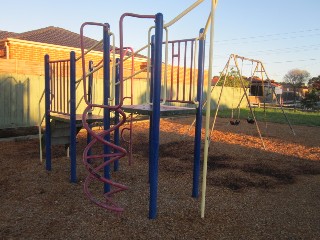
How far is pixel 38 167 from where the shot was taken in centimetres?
601

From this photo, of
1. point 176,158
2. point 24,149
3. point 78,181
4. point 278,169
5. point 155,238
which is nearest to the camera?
point 155,238

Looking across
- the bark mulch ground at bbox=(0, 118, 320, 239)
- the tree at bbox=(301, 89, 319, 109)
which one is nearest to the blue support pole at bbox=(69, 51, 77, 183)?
the bark mulch ground at bbox=(0, 118, 320, 239)

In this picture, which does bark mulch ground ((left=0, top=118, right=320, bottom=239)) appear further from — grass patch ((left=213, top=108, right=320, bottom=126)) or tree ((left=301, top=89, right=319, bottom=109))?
tree ((left=301, top=89, right=319, bottom=109))

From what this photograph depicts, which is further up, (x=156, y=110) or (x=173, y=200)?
(x=156, y=110)

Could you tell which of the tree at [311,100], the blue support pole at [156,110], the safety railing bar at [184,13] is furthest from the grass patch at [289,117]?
the blue support pole at [156,110]

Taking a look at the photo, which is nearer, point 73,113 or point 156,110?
point 156,110

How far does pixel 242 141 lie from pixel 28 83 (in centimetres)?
776

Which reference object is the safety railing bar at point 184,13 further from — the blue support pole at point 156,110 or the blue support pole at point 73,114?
the blue support pole at point 73,114

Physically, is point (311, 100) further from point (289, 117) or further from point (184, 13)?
point (184, 13)

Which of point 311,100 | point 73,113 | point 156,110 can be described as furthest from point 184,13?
point 311,100

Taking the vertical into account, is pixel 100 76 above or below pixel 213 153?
above

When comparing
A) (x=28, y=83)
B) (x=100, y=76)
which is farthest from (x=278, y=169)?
(x=100, y=76)

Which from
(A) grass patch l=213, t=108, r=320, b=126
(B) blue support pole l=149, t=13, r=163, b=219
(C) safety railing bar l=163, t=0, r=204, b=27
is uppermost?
(C) safety railing bar l=163, t=0, r=204, b=27

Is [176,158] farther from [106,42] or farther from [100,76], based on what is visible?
[100,76]
